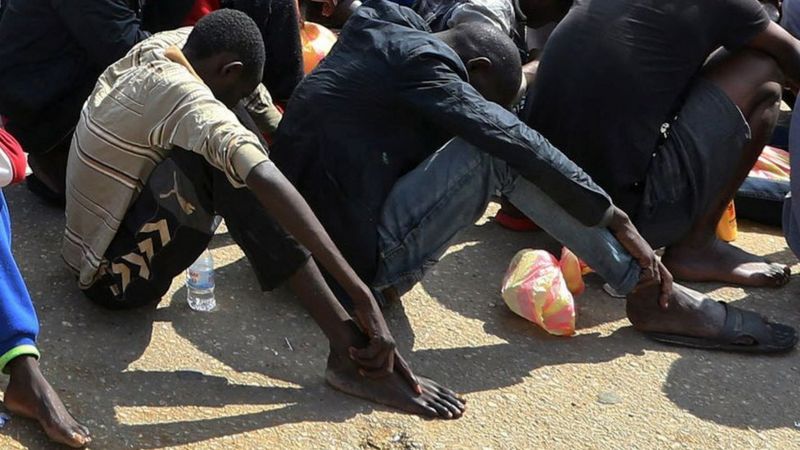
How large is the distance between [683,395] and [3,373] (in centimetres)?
203

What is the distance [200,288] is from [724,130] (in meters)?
1.95

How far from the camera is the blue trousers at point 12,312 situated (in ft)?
9.25

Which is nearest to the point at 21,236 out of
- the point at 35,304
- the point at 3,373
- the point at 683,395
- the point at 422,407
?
the point at 35,304

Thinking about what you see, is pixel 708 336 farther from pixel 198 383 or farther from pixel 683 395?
pixel 198 383

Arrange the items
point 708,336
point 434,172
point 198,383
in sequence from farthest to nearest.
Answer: point 708,336
point 434,172
point 198,383

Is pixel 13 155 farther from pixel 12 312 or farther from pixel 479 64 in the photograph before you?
pixel 479 64

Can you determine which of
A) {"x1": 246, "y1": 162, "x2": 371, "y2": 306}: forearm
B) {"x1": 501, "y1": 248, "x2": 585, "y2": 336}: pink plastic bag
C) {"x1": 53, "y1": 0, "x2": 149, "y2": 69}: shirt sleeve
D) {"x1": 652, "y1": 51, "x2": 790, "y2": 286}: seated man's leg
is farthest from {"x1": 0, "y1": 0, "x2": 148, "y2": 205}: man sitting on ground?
{"x1": 652, "y1": 51, "x2": 790, "y2": 286}: seated man's leg

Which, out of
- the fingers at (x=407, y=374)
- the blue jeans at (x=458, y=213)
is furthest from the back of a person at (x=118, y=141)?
the fingers at (x=407, y=374)

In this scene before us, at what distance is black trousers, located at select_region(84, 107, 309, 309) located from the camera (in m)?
3.00

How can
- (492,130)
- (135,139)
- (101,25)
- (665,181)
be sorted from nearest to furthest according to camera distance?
(135,139) < (492,130) < (101,25) < (665,181)

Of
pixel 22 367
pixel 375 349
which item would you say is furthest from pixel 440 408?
pixel 22 367

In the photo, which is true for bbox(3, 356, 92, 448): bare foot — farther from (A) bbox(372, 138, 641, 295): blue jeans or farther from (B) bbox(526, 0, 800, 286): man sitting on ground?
(B) bbox(526, 0, 800, 286): man sitting on ground

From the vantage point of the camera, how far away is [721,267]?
4176 millimetres

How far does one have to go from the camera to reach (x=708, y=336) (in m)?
3.69
